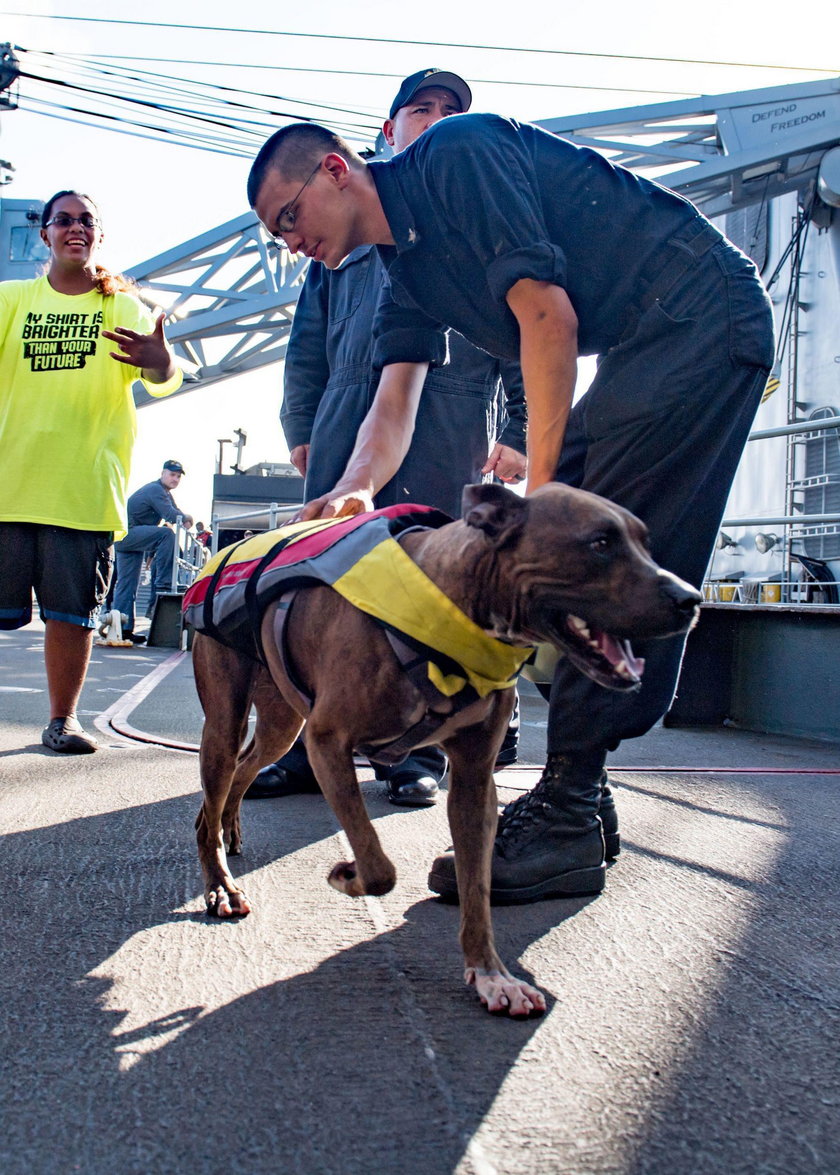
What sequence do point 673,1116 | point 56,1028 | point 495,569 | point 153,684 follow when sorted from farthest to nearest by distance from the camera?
point 153,684 → point 495,569 → point 56,1028 → point 673,1116

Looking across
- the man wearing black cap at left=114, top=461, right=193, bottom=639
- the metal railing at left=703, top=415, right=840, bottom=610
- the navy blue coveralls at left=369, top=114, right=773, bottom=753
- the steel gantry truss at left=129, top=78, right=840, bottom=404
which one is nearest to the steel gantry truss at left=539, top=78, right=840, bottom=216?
the steel gantry truss at left=129, top=78, right=840, bottom=404

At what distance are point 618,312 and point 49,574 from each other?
260 centimetres

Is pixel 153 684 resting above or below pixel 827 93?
below

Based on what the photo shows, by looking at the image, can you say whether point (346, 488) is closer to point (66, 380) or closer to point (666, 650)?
point (666, 650)

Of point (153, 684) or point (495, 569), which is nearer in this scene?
point (495, 569)

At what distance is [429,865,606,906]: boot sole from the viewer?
2.19 meters

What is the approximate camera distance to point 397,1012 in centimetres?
158

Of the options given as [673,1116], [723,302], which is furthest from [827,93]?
[673,1116]

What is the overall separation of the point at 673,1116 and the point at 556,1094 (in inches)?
6.2

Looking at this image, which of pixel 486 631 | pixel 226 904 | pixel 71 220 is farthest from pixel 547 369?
pixel 71 220

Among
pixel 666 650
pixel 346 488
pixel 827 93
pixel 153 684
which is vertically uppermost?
pixel 827 93

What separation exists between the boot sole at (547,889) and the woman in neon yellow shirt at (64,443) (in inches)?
86.0

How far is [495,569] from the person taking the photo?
5.61ft

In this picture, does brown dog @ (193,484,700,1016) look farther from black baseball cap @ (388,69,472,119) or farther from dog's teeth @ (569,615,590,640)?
black baseball cap @ (388,69,472,119)
